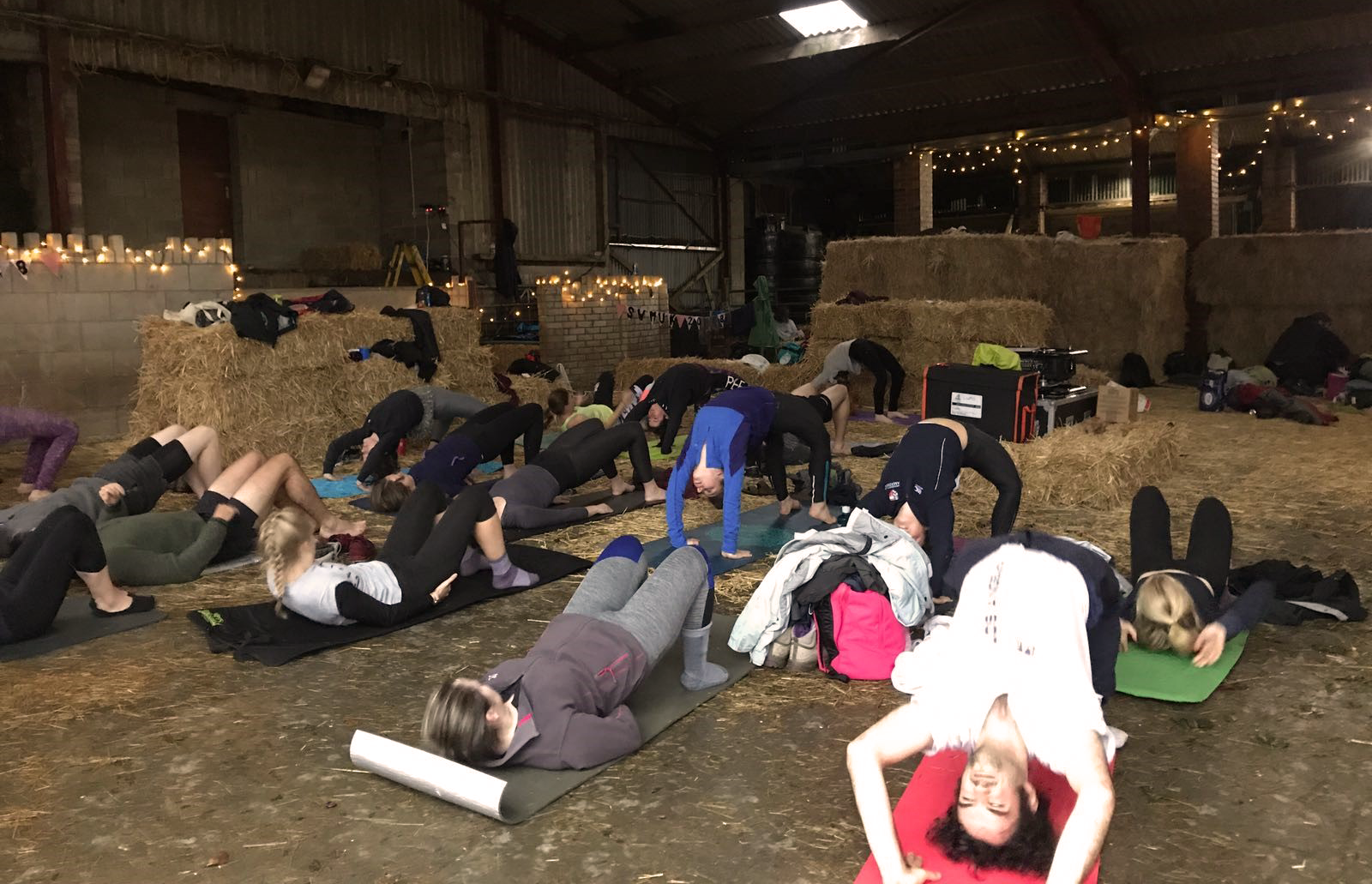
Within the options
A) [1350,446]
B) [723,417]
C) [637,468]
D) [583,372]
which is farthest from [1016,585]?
[583,372]

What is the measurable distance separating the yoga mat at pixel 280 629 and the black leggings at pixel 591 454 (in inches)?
64.2

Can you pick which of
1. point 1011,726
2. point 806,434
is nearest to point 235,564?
point 806,434

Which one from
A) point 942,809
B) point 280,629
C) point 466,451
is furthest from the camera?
point 466,451

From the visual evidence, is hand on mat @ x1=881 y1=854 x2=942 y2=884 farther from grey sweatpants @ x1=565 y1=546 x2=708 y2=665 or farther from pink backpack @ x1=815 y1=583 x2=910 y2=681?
pink backpack @ x1=815 y1=583 x2=910 y2=681

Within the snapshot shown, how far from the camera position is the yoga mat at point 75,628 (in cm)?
446

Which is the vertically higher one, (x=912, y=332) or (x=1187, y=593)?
(x=912, y=332)

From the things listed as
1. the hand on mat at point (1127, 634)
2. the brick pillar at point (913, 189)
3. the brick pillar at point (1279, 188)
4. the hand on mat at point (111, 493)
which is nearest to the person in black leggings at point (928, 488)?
the hand on mat at point (1127, 634)

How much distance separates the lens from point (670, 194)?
2089 centimetres

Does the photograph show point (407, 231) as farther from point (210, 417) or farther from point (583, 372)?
point (210, 417)

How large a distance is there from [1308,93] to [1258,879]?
14.0m

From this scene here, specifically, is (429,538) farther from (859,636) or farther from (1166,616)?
(1166,616)

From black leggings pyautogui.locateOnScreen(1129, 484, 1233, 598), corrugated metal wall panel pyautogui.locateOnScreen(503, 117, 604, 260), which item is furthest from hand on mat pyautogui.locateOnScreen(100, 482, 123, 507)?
corrugated metal wall panel pyautogui.locateOnScreen(503, 117, 604, 260)

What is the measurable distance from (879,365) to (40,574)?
26.7ft

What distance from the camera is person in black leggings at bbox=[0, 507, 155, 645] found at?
14.4 ft
